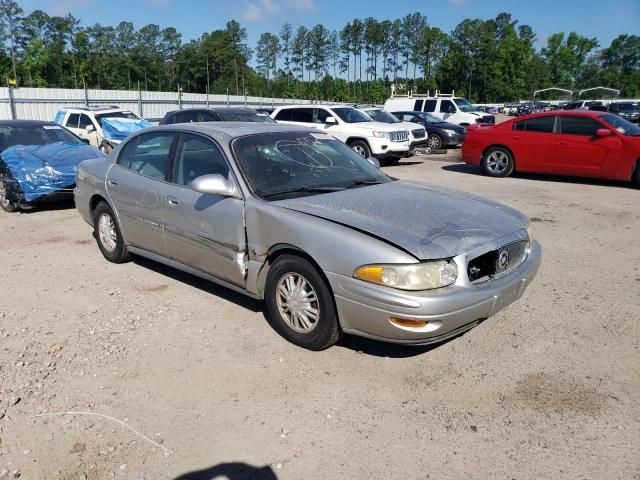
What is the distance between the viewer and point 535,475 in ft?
8.44

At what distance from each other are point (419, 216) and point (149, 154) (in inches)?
109

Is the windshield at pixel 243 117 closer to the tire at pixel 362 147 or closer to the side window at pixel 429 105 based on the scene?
the tire at pixel 362 147

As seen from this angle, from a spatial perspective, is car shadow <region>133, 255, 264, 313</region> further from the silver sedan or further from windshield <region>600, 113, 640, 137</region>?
windshield <region>600, 113, 640, 137</region>

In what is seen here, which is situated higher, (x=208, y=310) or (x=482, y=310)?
(x=482, y=310)

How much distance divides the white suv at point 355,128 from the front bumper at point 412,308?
10.4 metres

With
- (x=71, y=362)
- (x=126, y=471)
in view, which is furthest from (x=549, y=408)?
(x=71, y=362)

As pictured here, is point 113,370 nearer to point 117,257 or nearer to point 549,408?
point 117,257

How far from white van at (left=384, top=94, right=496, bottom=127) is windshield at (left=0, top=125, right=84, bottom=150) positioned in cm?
1611

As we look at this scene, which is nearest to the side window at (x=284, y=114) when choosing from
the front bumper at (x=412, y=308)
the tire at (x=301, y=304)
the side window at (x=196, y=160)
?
the side window at (x=196, y=160)

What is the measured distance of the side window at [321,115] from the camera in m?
14.8

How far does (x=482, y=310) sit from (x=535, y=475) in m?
1.06

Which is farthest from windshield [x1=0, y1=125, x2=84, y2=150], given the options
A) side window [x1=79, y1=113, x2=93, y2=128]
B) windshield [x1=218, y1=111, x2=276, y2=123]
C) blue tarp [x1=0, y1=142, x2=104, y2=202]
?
side window [x1=79, y1=113, x2=93, y2=128]

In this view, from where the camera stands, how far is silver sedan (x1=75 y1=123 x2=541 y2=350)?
3260 mm

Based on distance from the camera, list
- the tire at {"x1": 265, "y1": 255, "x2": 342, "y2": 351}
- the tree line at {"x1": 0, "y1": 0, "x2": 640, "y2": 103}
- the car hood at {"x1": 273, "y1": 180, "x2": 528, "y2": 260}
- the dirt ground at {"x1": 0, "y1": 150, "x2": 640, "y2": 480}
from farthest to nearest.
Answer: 1. the tree line at {"x1": 0, "y1": 0, "x2": 640, "y2": 103}
2. the tire at {"x1": 265, "y1": 255, "x2": 342, "y2": 351}
3. the car hood at {"x1": 273, "y1": 180, "x2": 528, "y2": 260}
4. the dirt ground at {"x1": 0, "y1": 150, "x2": 640, "y2": 480}
